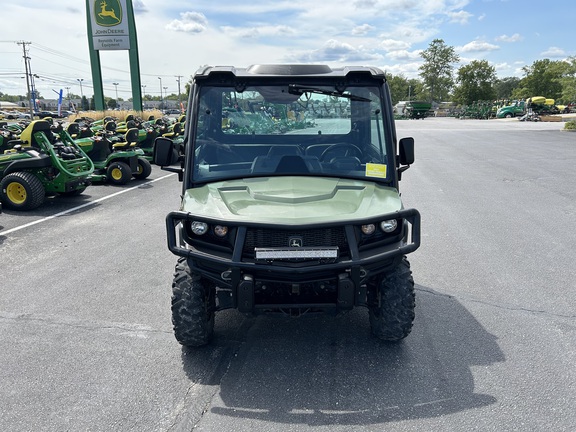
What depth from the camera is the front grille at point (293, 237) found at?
3191 mm

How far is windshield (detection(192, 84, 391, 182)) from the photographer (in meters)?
3.94

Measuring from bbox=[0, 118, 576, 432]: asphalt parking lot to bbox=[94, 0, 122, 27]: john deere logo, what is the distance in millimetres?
28215

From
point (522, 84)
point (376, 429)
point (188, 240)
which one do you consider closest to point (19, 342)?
point (188, 240)

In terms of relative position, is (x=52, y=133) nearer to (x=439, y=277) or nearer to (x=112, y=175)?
(x=112, y=175)

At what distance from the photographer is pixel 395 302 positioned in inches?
138

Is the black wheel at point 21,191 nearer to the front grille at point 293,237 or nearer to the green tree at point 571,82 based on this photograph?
the front grille at point 293,237

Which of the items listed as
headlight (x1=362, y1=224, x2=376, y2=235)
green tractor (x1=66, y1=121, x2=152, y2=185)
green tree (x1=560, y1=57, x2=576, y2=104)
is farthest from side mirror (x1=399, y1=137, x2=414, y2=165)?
green tree (x1=560, y1=57, x2=576, y2=104)

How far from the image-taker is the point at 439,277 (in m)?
5.31

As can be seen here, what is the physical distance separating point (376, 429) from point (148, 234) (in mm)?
5221

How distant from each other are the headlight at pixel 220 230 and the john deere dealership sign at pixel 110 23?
103ft

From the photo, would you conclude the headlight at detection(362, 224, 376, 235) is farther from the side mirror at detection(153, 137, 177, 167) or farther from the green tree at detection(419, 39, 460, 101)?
the green tree at detection(419, 39, 460, 101)

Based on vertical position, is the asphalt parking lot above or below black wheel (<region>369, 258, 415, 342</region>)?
below

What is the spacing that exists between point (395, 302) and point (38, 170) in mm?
8249

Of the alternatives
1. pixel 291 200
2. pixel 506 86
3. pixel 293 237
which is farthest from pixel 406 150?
pixel 506 86
